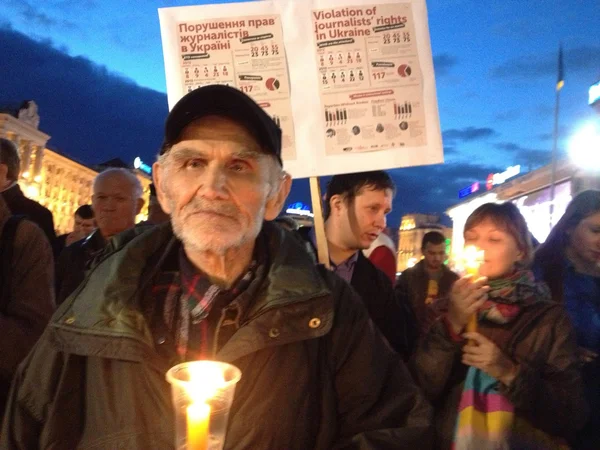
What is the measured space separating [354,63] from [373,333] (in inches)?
64.5

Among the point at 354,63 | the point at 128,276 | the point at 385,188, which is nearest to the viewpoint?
the point at 128,276

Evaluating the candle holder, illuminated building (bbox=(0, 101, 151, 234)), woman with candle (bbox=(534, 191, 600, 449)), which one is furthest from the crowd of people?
illuminated building (bbox=(0, 101, 151, 234))

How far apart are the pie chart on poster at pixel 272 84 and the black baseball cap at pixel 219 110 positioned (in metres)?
0.97

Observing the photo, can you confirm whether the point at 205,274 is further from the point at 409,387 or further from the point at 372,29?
the point at 372,29

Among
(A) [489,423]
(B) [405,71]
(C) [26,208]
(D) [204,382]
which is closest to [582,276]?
(A) [489,423]

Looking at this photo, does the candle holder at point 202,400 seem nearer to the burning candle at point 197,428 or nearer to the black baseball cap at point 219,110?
the burning candle at point 197,428

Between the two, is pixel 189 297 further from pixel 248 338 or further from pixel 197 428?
pixel 197 428

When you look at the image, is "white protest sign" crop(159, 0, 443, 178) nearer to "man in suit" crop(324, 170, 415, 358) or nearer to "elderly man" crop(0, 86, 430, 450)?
"man in suit" crop(324, 170, 415, 358)

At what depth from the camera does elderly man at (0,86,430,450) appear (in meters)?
1.61

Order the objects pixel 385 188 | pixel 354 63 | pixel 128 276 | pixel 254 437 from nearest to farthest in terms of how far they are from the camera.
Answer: pixel 254 437 → pixel 128 276 → pixel 354 63 → pixel 385 188

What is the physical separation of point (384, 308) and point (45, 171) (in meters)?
73.1

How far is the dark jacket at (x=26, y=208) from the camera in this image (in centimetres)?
383

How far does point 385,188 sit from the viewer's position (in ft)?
10.6

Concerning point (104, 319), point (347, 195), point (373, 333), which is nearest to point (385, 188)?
point (347, 195)
